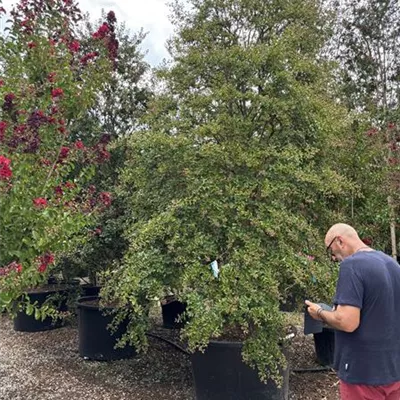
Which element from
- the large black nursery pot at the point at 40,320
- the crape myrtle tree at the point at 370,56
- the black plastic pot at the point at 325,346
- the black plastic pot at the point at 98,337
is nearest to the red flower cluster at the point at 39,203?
the black plastic pot at the point at 98,337

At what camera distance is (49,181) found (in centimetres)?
270

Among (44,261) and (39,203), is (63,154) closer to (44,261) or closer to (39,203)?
(39,203)

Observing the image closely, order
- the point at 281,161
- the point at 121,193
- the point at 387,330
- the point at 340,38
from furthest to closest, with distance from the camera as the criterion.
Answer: the point at 340,38, the point at 121,193, the point at 281,161, the point at 387,330

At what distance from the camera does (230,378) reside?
3023 mm

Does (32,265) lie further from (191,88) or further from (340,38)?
(340,38)

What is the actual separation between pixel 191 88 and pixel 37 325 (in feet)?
11.3

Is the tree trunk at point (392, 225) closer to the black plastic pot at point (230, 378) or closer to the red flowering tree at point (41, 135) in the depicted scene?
the black plastic pot at point (230, 378)

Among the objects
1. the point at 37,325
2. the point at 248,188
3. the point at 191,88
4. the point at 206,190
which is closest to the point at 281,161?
the point at 248,188

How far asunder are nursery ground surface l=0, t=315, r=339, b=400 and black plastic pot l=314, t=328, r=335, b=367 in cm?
11

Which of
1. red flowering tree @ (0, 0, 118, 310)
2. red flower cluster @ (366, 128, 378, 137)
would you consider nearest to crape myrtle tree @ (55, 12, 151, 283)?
red flowering tree @ (0, 0, 118, 310)

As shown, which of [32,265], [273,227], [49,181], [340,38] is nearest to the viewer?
[32,265]

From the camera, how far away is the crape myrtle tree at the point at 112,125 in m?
4.60

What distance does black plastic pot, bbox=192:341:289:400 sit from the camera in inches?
118

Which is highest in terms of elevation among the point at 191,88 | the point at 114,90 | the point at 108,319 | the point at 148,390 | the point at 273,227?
the point at 114,90
